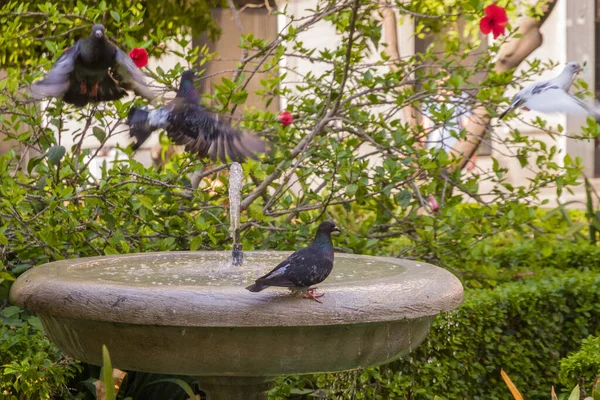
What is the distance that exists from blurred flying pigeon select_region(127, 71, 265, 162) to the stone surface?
3.07 ft

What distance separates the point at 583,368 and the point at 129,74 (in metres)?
2.36

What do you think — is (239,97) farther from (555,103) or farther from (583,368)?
(583,368)

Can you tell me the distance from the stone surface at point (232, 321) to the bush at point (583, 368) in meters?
1.03

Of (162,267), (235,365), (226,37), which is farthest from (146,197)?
(226,37)

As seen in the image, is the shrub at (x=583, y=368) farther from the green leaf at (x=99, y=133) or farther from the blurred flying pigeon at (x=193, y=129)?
the green leaf at (x=99, y=133)

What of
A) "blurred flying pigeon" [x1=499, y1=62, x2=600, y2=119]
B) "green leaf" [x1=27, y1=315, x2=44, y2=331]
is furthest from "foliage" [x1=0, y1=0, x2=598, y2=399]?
"blurred flying pigeon" [x1=499, y1=62, x2=600, y2=119]

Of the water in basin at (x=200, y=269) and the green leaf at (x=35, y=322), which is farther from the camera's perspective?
the green leaf at (x=35, y=322)

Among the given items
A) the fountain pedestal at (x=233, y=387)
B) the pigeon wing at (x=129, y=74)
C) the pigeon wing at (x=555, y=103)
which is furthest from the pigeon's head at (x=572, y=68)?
the fountain pedestal at (x=233, y=387)

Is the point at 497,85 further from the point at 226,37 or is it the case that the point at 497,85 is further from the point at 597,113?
the point at 226,37

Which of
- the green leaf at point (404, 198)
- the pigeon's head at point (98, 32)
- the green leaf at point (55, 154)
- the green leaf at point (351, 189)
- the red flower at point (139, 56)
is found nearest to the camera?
the pigeon's head at point (98, 32)

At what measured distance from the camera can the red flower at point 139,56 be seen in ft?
14.3

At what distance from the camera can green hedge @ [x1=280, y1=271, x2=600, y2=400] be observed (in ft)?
13.6

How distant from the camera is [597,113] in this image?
4.29 meters

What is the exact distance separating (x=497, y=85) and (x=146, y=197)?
2.08m
